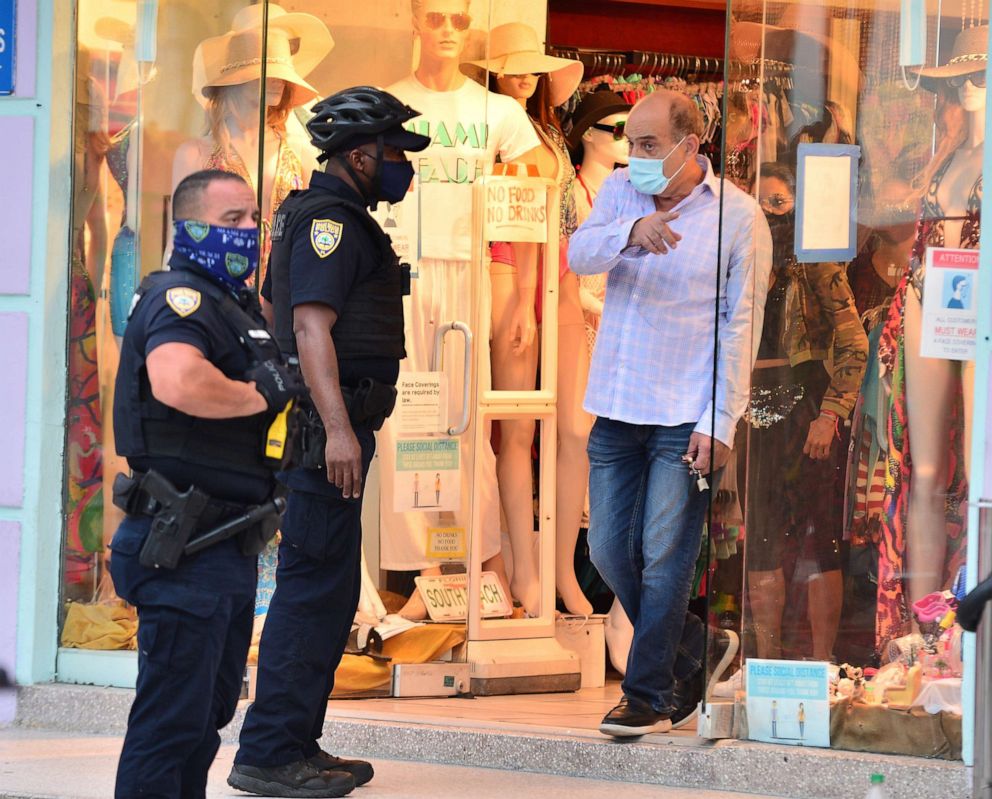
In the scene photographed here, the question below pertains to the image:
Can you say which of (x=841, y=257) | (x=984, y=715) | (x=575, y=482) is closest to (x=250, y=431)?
(x=984, y=715)

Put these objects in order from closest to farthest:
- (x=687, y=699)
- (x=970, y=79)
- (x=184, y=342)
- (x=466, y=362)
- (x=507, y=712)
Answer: (x=184, y=342), (x=970, y=79), (x=687, y=699), (x=507, y=712), (x=466, y=362)

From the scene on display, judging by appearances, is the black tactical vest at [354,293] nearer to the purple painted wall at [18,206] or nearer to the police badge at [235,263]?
the police badge at [235,263]

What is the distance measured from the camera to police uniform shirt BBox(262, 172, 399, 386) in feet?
14.4

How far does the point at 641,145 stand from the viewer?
488 cm

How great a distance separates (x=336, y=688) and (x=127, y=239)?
1.69 m

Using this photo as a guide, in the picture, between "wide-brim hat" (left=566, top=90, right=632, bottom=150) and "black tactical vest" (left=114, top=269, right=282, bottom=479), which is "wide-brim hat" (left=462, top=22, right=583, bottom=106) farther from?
"black tactical vest" (left=114, top=269, right=282, bottom=479)

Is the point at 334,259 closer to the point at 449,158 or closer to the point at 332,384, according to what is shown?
the point at 332,384

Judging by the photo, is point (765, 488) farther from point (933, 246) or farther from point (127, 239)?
point (127, 239)

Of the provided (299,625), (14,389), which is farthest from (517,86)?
(299,625)

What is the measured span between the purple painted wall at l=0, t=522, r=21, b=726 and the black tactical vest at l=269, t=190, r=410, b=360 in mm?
1623

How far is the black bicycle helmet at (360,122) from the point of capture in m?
4.53

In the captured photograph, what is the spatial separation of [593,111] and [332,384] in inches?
100

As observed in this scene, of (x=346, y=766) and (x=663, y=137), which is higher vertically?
(x=663, y=137)

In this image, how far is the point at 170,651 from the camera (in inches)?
142
